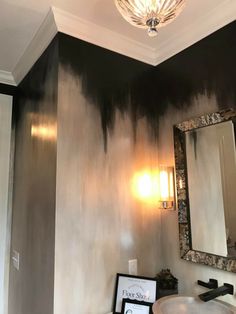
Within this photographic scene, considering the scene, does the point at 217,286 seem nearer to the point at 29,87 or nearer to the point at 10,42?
the point at 29,87

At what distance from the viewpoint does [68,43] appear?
180 centimetres

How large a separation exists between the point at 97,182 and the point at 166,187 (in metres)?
0.51

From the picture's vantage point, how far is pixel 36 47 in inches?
81.7

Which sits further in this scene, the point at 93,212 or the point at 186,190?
the point at 186,190

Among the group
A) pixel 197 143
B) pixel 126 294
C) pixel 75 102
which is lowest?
pixel 126 294

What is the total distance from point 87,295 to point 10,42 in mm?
1905

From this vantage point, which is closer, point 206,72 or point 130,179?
point 206,72

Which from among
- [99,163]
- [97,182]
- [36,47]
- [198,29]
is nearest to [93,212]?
[97,182]

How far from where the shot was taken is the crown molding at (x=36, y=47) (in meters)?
1.80

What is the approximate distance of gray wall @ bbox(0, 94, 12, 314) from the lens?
2408 mm

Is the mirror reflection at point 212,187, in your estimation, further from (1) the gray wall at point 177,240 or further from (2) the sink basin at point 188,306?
(2) the sink basin at point 188,306

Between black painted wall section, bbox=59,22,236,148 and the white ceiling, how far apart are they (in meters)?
0.06

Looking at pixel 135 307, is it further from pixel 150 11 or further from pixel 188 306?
pixel 150 11

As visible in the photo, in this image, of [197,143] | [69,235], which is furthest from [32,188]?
[197,143]
